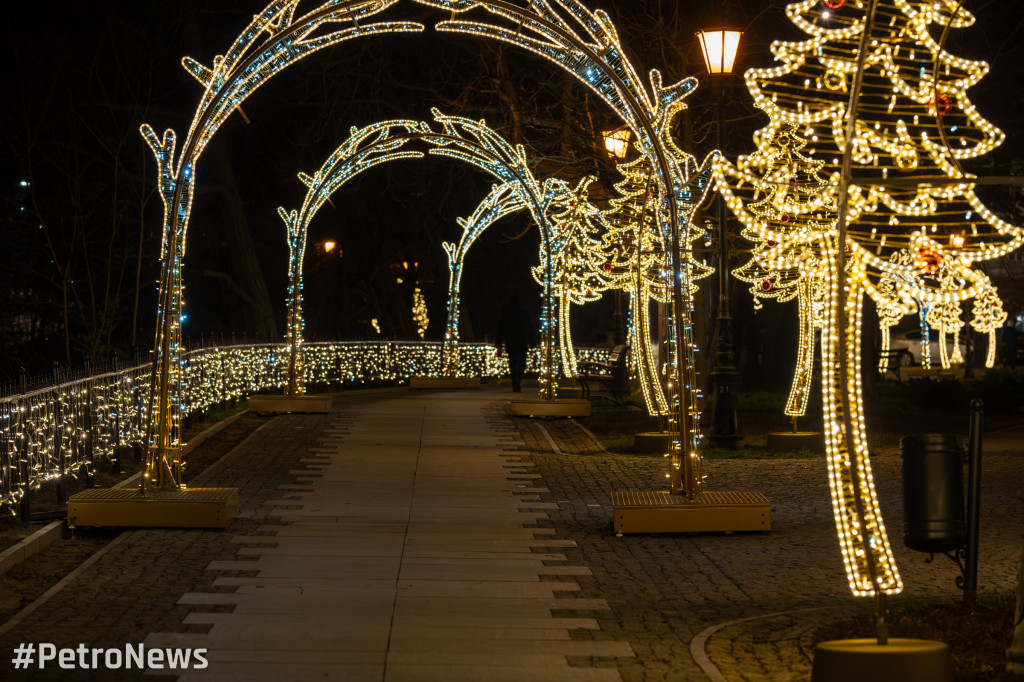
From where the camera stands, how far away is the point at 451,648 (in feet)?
23.5

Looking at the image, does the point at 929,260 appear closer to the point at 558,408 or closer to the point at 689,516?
the point at 689,516

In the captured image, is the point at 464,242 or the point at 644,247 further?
the point at 464,242

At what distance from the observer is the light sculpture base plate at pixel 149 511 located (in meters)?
10.7

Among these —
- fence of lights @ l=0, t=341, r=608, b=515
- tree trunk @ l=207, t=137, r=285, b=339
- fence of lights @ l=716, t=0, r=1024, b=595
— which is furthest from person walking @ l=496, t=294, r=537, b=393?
fence of lights @ l=716, t=0, r=1024, b=595

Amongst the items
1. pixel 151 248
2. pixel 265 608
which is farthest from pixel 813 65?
pixel 151 248

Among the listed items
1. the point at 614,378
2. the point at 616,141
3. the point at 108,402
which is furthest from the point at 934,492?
the point at 614,378

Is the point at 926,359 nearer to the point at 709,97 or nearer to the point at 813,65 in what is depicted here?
the point at 709,97

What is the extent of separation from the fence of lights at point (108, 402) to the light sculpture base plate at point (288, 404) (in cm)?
71

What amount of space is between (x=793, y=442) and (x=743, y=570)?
7.83 metres

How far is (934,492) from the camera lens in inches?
304

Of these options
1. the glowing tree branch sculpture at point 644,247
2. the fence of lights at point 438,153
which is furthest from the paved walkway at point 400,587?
the fence of lights at point 438,153

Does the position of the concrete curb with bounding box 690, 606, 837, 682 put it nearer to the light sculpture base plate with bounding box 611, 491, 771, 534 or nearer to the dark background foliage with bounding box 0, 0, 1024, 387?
the light sculpture base plate with bounding box 611, 491, 771, 534

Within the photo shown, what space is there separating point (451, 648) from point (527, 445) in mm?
10880

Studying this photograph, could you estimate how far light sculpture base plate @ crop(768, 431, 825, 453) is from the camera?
17.1 metres
